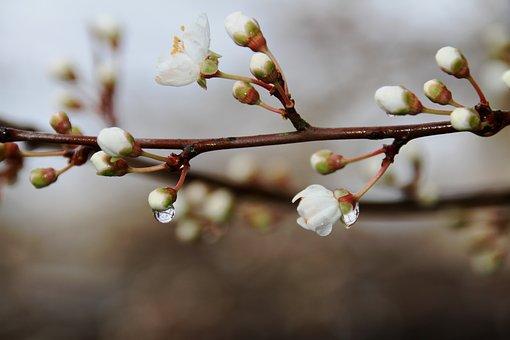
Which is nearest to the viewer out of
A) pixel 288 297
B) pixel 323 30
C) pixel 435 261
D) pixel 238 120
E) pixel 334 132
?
pixel 334 132

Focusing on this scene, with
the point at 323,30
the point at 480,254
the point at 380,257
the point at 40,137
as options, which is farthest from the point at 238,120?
the point at 40,137

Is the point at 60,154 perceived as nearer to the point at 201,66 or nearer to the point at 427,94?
the point at 201,66

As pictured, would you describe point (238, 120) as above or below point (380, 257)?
above

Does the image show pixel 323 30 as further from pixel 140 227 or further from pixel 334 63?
pixel 140 227

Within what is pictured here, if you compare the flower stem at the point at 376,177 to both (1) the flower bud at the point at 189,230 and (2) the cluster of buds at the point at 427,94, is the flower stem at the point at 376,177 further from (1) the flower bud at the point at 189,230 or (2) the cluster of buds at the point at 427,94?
(1) the flower bud at the point at 189,230

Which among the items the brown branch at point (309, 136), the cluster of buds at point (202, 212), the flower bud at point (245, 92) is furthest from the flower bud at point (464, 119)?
the cluster of buds at point (202, 212)
